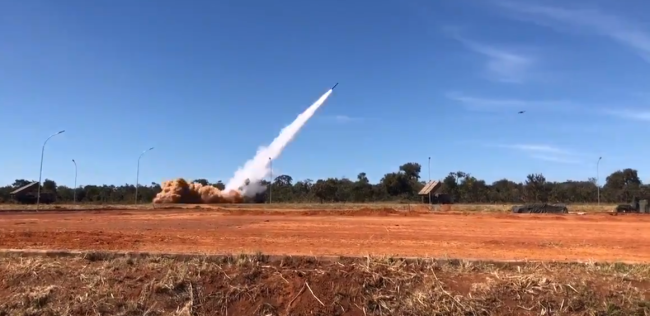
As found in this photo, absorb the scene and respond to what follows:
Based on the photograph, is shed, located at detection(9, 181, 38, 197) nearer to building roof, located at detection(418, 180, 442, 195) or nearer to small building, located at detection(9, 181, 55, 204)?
small building, located at detection(9, 181, 55, 204)

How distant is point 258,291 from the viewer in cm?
845

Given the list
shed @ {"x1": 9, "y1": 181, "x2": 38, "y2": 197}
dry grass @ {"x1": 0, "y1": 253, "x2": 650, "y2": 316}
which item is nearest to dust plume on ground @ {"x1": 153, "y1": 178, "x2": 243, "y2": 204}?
shed @ {"x1": 9, "y1": 181, "x2": 38, "y2": 197}

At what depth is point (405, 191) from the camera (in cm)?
11012

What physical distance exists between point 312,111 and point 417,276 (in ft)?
132

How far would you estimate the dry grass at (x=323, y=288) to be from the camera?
26.1 ft

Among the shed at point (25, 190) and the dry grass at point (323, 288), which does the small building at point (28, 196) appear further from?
the dry grass at point (323, 288)

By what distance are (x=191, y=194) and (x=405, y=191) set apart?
144ft

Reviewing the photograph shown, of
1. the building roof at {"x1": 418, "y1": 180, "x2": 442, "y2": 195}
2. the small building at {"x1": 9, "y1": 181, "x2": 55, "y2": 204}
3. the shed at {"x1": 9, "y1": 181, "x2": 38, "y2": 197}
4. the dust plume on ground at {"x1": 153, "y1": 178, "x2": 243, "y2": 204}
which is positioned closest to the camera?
the dust plume on ground at {"x1": 153, "y1": 178, "x2": 243, "y2": 204}

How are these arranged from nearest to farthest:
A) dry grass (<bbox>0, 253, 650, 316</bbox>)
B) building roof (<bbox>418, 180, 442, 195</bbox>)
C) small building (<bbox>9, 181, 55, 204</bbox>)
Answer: dry grass (<bbox>0, 253, 650, 316</bbox>) → building roof (<bbox>418, 180, 442, 195</bbox>) → small building (<bbox>9, 181, 55, 204</bbox>)

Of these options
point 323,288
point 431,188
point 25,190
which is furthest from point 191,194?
point 323,288

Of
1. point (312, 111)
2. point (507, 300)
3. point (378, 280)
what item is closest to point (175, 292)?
point (378, 280)

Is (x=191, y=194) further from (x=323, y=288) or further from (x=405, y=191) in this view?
(x=323, y=288)

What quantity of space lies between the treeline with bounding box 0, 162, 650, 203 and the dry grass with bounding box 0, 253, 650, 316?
76508 millimetres

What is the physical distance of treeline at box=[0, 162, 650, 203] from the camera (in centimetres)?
9531
